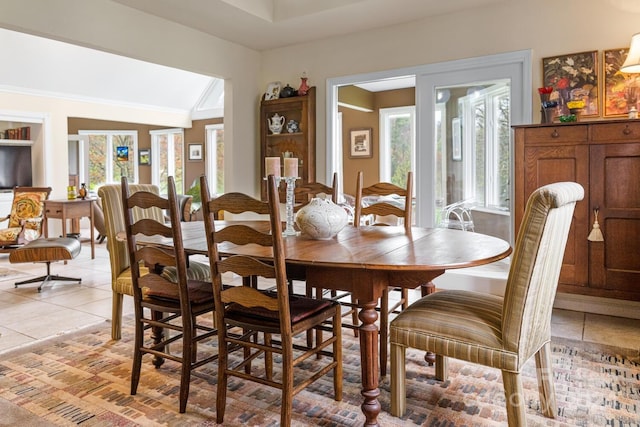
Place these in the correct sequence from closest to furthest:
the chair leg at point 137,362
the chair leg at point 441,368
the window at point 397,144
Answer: the chair leg at point 137,362, the chair leg at point 441,368, the window at point 397,144

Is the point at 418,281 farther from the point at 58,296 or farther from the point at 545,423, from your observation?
the point at 58,296

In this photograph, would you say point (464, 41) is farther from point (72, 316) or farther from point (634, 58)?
point (72, 316)

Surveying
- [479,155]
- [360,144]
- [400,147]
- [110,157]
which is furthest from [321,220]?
[110,157]

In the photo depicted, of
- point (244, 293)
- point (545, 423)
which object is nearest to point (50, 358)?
point (244, 293)

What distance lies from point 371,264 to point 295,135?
139 inches

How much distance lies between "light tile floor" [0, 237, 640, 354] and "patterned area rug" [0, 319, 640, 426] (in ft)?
1.00

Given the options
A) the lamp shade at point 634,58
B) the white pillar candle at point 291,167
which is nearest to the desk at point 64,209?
the white pillar candle at point 291,167

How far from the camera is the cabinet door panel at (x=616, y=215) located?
310cm

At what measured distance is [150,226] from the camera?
6.98 ft

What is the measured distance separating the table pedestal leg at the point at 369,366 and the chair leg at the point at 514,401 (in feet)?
1.68

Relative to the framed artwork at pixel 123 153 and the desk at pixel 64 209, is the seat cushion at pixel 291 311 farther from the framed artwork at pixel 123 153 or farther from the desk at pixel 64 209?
the framed artwork at pixel 123 153

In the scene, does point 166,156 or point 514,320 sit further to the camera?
point 166,156

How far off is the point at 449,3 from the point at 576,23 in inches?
39.2

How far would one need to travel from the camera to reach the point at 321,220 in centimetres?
231
